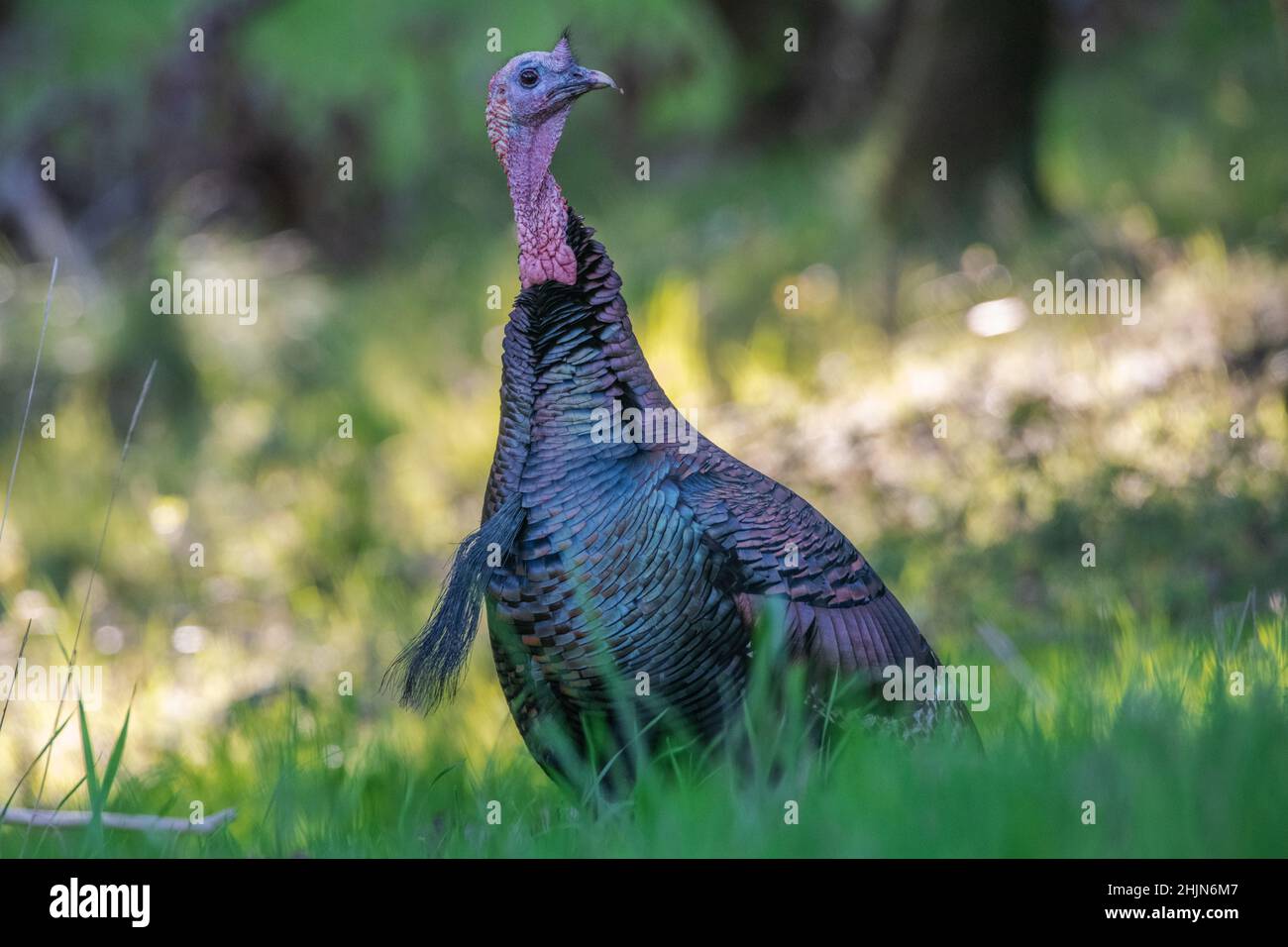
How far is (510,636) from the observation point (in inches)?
122

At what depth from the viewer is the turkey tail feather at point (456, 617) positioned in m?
3.01

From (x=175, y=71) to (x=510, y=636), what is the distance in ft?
32.6

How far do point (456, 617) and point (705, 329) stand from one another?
5.05 meters

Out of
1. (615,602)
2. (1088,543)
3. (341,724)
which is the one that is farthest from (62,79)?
(615,602)

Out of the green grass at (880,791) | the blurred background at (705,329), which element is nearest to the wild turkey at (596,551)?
the green grass at (880,791)

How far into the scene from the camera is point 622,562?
9.64 ft

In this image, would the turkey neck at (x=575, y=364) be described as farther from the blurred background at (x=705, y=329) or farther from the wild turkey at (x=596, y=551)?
the blurred background at (x=705, y=329)

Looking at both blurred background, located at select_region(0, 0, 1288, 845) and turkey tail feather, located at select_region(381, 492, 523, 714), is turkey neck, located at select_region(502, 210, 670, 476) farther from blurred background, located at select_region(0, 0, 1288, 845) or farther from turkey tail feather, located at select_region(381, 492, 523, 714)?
blurred background, located at select_region(0, 0, 1288, 845)

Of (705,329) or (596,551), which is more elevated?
(705,329)

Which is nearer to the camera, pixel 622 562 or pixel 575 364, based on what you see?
pixel 622 562

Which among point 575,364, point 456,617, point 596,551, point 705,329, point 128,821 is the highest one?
point 705,329

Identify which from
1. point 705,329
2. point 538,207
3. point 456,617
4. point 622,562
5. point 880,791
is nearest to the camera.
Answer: point 880,791

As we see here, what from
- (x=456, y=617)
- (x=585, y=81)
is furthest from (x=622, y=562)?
(x=585, y=81)

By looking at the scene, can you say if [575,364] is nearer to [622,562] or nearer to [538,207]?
[538,207]
